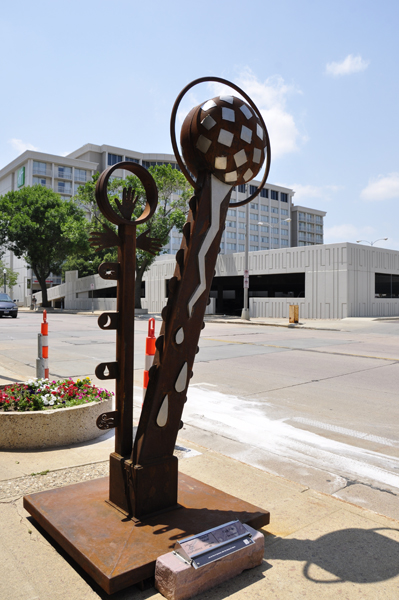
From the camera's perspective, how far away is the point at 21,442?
15.6ft

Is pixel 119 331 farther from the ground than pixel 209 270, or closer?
closer

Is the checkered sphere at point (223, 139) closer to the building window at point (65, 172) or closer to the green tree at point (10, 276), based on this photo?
the green tree at point (10, 276)

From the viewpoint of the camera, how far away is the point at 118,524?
287 cm

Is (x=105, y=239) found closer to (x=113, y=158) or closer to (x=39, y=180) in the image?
(x=39, y=180)

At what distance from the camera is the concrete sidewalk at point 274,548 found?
2461 mm

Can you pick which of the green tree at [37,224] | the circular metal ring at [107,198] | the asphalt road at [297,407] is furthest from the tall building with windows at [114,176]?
the circular metal ring at [107,198]

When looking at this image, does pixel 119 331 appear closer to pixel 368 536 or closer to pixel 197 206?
pixel 197 206

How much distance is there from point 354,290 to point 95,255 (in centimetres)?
3569

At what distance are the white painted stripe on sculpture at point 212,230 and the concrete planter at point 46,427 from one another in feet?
8.56

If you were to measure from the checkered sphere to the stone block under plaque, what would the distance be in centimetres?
215

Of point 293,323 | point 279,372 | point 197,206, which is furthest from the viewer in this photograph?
point 293,323

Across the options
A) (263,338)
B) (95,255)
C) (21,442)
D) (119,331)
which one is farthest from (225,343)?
(95,255)

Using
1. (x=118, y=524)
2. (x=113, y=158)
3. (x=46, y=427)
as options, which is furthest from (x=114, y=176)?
(x=118, y=524)

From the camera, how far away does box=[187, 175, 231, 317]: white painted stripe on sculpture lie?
9.68 ft
